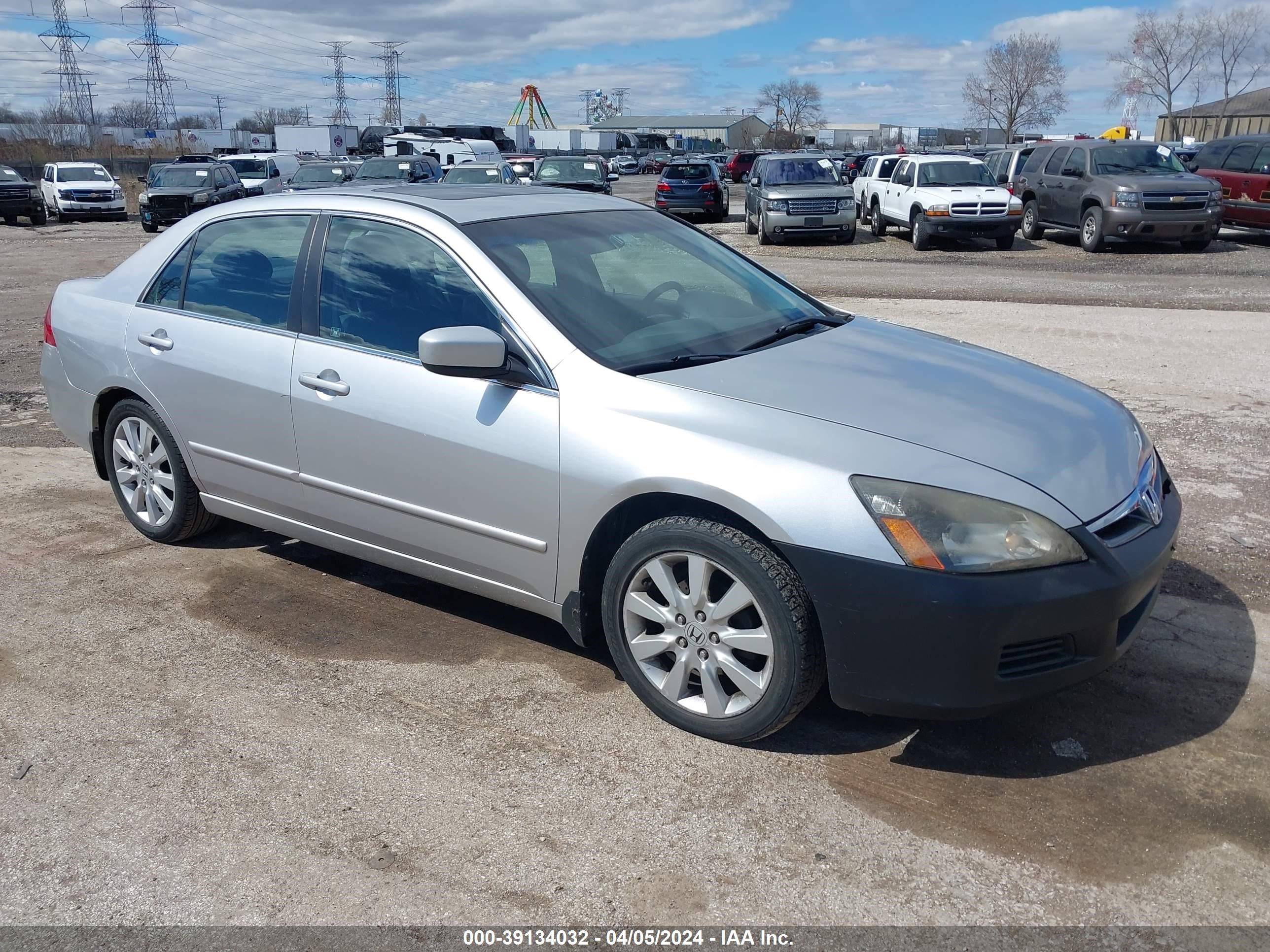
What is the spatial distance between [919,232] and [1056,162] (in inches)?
109

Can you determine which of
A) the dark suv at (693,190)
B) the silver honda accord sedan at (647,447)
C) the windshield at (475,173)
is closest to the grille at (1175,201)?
the dark suv at (693,190)

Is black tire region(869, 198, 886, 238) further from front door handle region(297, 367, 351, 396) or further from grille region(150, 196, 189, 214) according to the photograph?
front door handle region(297, 367, 351, 396)

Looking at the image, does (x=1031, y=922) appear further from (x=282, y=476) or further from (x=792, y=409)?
(x=282, y=476)

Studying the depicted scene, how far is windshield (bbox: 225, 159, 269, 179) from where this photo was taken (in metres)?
35.9

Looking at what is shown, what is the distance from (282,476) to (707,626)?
2.09 m

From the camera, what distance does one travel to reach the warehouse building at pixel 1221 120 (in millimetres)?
59531

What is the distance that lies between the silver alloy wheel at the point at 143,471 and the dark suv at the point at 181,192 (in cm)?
2349

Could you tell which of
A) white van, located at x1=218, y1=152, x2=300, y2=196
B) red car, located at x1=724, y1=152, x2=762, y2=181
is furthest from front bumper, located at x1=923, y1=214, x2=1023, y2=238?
red car, located at x1=724, y1=152, x2=762, y2=181

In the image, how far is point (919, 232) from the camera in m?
20.0

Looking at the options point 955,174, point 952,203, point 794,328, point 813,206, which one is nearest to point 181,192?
point 813,206

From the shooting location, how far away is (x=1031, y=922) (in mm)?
2684

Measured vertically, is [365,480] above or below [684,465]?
below

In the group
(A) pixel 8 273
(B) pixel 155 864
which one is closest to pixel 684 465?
(B) pixel 155 864

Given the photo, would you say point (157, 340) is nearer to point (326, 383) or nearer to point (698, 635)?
point (326, 383)
